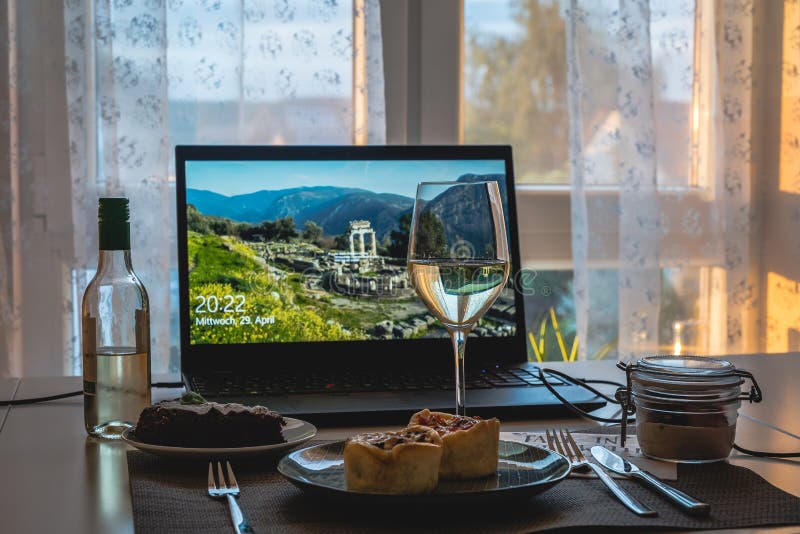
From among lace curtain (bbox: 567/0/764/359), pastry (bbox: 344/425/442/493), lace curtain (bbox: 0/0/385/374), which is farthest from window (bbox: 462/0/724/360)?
pastry (bbox: 344/425/442/493)

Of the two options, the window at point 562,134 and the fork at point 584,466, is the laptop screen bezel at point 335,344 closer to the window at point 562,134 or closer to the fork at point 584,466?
the fork at point 584,466

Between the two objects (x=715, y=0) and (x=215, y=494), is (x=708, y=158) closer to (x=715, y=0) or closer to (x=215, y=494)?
(x=715, y=0)

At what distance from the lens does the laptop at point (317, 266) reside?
1.23 metres

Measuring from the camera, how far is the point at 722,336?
8.18ft

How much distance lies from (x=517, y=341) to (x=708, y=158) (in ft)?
4.55

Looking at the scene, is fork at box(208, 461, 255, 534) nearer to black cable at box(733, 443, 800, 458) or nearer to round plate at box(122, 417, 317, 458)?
round plate at box(122, 417, 317, 458)

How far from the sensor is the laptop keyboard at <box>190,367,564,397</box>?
1044mm

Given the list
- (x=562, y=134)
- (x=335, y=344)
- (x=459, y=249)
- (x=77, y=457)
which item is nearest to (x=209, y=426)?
(x=77, y=457)

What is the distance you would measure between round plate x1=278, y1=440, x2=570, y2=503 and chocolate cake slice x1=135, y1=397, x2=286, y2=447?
7cm

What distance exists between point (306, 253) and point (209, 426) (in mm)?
563

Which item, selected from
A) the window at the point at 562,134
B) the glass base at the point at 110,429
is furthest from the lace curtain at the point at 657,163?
the glass base at the point at 110,429

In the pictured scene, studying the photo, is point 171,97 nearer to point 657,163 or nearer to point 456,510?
point 657,163

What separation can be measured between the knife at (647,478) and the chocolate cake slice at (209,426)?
0.90 feet

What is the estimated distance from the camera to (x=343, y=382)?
1.09m
